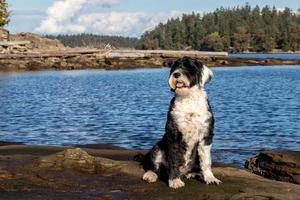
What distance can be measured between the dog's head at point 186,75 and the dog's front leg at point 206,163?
37.1 inches

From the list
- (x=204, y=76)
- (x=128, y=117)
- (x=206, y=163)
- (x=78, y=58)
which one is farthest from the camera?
(x=78, y=58)

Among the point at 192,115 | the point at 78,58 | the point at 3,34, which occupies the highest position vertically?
the point at 3,34

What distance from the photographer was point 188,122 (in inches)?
307

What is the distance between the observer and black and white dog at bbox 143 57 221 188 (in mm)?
7680

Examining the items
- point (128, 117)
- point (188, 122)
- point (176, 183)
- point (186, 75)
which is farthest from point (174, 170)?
point (128, 117)

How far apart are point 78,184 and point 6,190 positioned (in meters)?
1.10

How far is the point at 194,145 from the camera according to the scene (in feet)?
26.2

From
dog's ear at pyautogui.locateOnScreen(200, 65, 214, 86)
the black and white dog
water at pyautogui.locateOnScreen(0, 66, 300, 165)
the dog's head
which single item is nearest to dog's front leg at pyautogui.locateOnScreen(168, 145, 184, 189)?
→ the black and white dog

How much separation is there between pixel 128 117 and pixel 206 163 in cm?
1843

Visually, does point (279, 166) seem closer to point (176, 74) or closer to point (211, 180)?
point (211, 180)

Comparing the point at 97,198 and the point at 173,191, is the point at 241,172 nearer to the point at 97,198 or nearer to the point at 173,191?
the point at 173,191

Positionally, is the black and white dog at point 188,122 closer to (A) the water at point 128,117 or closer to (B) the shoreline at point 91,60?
(A) the water at point 128,117

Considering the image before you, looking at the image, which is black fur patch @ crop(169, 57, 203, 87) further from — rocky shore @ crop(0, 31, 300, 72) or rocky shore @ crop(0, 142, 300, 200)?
rocky shore @ crop(0, 31, 300, 72)

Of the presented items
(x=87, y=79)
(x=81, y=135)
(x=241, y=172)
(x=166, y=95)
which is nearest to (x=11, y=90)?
(x=166, y=95)
